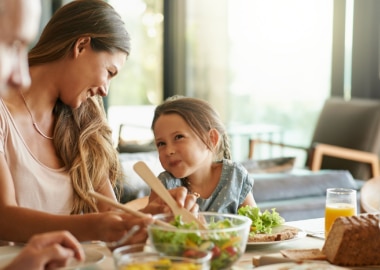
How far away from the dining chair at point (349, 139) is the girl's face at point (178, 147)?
3.20 meters

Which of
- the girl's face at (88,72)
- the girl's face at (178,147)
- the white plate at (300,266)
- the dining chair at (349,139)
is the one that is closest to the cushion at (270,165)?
the dining chair at (349,139)

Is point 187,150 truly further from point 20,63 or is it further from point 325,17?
point 325,17

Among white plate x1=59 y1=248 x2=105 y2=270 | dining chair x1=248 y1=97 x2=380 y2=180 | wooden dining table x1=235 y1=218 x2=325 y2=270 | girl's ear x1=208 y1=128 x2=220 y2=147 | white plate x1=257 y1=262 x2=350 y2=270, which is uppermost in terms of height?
girl's ear x1=208 y1=128 x2=220 y2=147

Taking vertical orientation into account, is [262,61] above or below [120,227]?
below

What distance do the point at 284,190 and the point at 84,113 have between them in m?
1.56

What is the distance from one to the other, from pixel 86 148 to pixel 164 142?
0.24m

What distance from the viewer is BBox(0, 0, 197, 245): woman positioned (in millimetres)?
2156

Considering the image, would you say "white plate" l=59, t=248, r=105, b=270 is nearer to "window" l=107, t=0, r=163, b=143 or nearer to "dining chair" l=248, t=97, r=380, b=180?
"dining chair" l=248, t=97, r=380, b=180

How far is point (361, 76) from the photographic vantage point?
Result: 6195 millimetres

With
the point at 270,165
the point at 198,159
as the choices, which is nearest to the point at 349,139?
the point at 270,165

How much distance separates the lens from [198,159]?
2.39 meters

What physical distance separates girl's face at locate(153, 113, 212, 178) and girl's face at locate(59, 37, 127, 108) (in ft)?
0.89

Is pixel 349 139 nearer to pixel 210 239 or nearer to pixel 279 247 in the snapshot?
pixel 279 247

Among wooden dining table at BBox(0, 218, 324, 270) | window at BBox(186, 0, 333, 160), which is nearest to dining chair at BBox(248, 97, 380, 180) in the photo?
window at BBox(186, 0, 333, 160)
